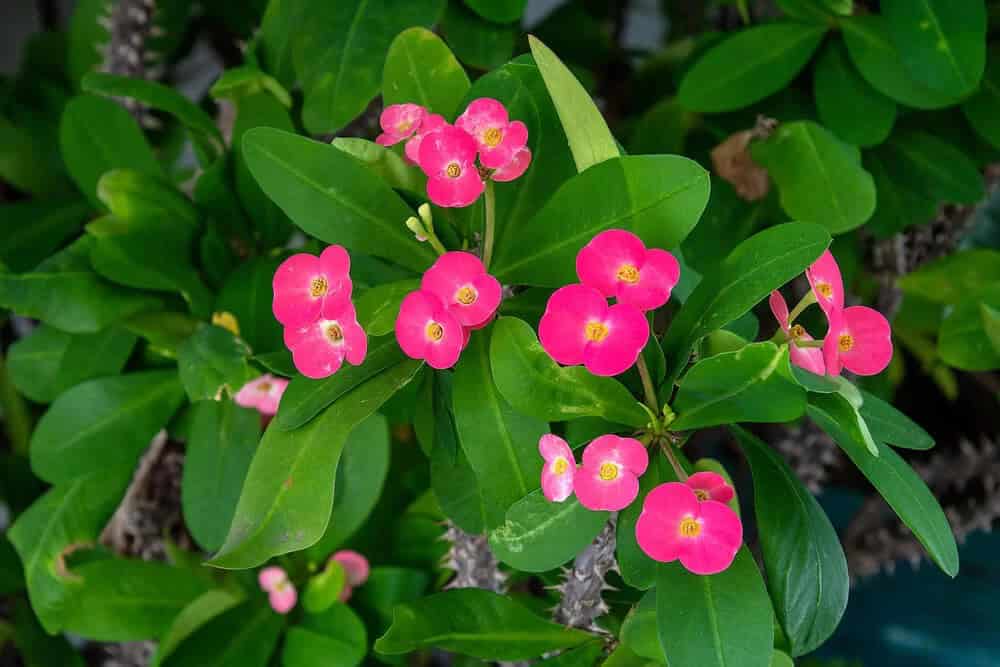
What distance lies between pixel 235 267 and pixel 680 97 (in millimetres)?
450

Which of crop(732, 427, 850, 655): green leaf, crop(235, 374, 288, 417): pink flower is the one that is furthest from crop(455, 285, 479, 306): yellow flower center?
crop(235, 374, 288, 417): pink flower

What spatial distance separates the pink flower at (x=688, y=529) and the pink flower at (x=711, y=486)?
0.03m

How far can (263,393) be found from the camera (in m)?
0.76

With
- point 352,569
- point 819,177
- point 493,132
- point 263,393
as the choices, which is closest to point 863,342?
point 493,132

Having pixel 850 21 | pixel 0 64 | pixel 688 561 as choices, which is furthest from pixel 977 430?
pixel 0 64

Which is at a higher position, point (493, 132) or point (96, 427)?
point (493, 132)

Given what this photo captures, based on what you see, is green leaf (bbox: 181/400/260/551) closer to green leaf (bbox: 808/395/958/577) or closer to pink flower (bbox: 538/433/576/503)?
pink flower (bbox: 538/433/576/503)

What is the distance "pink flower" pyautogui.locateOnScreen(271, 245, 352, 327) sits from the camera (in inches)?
19.7

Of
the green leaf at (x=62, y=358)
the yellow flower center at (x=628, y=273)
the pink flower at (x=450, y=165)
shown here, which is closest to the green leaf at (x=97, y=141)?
the green leaf at (x=62, y=358)

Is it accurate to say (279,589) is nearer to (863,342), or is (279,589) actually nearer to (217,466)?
(217,466)

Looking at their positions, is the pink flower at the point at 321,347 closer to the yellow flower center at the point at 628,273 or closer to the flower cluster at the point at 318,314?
the flower cluster at the point at 318,314

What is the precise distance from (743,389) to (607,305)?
8 centimetres

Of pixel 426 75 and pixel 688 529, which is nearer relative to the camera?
pixel 688 529

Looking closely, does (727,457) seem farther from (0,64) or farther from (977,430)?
(0,64)
